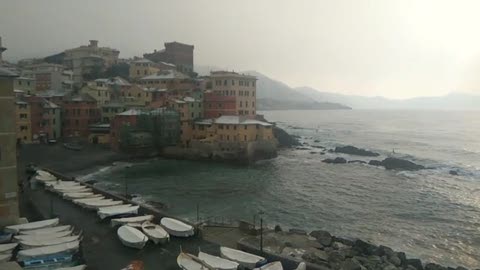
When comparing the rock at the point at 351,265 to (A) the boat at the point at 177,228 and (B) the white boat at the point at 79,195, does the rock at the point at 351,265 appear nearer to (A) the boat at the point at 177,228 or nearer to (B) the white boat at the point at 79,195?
(A) the boat at the point at 177,228

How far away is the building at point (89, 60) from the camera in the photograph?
10444cm

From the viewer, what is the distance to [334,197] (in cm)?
4325

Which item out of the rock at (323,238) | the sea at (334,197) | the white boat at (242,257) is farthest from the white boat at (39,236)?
the rock at (323,238)

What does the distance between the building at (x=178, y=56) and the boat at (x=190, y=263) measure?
92.5 meters

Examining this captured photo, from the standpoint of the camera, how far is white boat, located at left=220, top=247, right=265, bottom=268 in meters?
18.1

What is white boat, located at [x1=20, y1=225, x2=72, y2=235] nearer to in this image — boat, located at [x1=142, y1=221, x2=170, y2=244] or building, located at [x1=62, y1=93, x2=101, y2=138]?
boat, located at [x1=142, y1=221, x2=170, y2=244]

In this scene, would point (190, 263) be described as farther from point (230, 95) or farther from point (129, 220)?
point (230, 95)

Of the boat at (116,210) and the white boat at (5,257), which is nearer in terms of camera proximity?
the white boat at (5,257)

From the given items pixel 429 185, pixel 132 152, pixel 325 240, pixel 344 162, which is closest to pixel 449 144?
pixel 344 162

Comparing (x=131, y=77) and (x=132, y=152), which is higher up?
(x=131, y=77)

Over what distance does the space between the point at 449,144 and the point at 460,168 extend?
4022 centimetres

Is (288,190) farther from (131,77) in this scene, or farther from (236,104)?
(131,77)

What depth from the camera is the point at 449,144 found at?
334ft

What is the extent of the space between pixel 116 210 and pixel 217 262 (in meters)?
10.8
